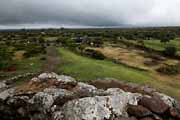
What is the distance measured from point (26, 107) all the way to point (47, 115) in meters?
2.72

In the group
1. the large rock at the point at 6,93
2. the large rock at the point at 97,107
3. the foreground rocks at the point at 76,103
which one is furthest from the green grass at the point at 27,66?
the large rock at the point at 97,107

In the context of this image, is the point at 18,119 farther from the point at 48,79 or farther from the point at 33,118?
the point at 48,79

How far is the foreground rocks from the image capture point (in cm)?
2391

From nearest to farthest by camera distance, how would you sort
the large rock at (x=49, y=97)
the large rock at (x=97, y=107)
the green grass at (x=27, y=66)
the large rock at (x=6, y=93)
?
the large rock at (x=97, y=107), the large rock at (x=49, y=97), the large rock at (x=6, y=93), the green grass at (x=27, y=66)

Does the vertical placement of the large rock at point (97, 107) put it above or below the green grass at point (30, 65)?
above

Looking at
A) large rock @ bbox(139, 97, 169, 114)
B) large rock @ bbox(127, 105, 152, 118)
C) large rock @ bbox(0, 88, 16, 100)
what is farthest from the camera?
large rock @ bbox(0, 88, 16, 100)

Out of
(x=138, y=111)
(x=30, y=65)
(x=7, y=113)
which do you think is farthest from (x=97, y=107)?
(x=30, y=65)

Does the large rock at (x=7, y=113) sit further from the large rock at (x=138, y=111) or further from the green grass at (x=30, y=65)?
the green grass at (x=30, y=65)

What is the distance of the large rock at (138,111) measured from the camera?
78.4 ft

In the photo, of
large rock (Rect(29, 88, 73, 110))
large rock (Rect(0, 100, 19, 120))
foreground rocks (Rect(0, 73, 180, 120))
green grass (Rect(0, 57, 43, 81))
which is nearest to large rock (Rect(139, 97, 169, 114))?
foreground rocks (Rect(0, 73, 180, 120))

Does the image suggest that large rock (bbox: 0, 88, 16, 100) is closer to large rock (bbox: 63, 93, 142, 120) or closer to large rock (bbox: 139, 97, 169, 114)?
large rock (bbox: 63, 93, 142, 120)

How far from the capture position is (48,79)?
100 ft

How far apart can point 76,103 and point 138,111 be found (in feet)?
17.1

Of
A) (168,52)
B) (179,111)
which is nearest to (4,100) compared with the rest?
(179,111)
